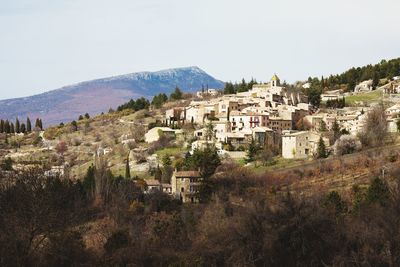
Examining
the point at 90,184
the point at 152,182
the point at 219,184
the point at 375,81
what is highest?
the point at 375,81

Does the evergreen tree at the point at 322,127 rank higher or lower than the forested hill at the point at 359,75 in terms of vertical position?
lower

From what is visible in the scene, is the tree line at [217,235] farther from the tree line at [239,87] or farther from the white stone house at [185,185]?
the tree line at [239,87]

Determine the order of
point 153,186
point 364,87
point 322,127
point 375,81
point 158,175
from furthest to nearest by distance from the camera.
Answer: point 364,87, point 375,81, point 322,127, point 158,175, point 153,186

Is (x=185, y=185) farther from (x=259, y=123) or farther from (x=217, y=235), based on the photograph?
(x=259, y=123)

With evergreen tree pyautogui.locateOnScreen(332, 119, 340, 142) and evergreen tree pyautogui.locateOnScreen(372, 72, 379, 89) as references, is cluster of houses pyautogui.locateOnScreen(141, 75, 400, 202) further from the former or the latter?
evergreen tree pyautogui.locateOnScreen(372, 72, 379, 89)

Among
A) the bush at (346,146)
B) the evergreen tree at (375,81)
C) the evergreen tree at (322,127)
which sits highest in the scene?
the evergreen tree at (375,81)

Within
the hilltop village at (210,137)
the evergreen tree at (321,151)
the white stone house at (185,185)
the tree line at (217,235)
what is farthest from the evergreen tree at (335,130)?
the tree line at (217,235)

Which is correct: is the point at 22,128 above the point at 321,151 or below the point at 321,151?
below

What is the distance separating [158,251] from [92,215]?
→ 10.8 metres

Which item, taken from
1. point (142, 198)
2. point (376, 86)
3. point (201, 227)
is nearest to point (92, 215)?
point (142, 198)

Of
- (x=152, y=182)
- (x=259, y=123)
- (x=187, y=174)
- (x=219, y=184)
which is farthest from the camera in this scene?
(x=259, y=123)

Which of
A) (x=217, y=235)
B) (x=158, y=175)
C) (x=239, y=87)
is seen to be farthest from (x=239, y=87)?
(x=217, y=235)

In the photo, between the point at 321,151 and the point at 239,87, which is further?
the point at 239,87

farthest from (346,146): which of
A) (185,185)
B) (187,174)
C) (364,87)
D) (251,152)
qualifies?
(364,87)
